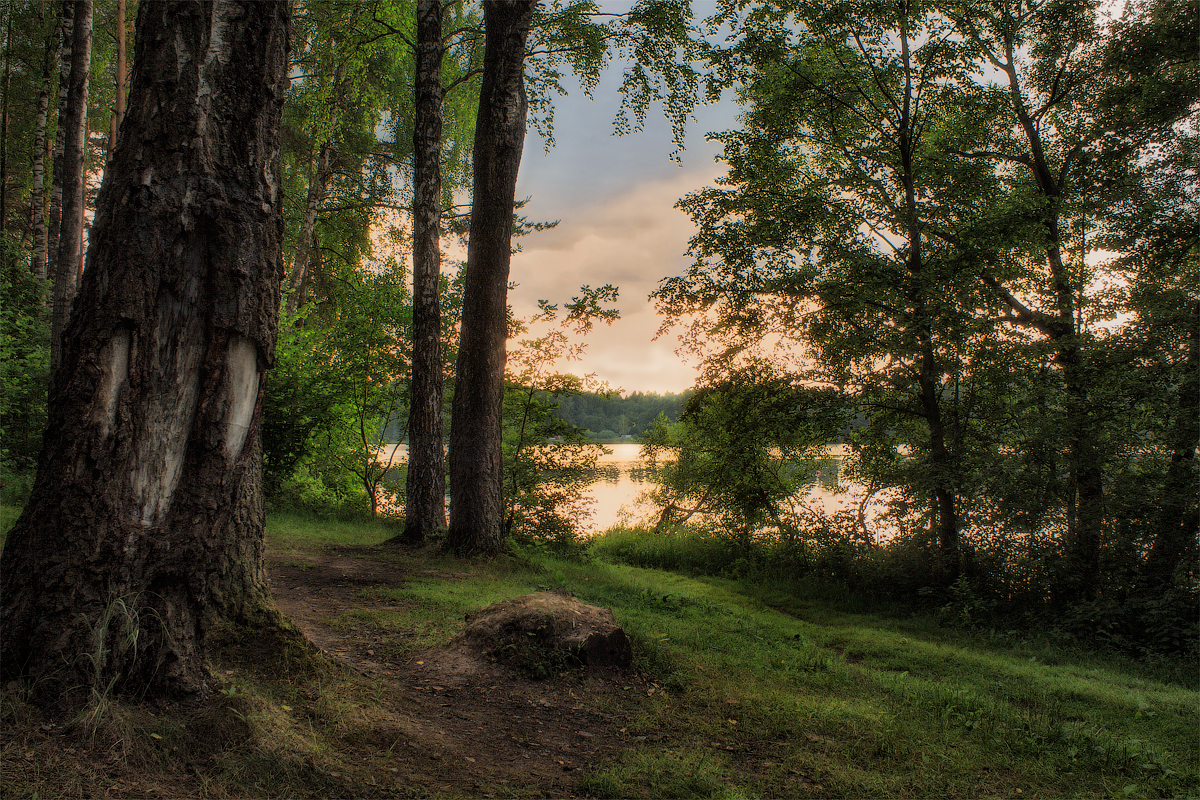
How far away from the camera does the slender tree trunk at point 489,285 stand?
8367 mm

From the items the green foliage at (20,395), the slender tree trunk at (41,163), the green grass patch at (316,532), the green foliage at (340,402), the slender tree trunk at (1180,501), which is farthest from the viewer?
the slender tree trunk at (41,163)

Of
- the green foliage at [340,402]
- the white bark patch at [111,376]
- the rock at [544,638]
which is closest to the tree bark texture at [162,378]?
the white bark patch at [111,376]

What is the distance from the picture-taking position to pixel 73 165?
10094mm

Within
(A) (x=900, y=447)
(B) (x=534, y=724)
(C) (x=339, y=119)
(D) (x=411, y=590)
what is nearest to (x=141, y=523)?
(B) (x=534, y=724)

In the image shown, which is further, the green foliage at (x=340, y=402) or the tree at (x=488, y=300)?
the green foliage at (x=340, y=402)

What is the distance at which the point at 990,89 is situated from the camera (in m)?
10.9

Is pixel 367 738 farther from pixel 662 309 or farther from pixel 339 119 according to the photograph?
pixel 339 119

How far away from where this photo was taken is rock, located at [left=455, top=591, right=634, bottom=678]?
420 centimetres

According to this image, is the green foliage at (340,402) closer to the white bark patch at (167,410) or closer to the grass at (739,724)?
the grass at (739,724)

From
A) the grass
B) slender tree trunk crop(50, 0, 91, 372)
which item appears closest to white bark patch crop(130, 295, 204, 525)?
the grass

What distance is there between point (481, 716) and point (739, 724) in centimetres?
150

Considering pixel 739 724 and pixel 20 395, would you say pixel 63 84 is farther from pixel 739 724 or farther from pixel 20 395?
pixel 739 724

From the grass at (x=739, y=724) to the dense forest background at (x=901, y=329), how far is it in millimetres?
2303

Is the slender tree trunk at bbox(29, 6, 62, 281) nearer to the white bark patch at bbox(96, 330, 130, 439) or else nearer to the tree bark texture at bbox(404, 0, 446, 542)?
the tree bark texture at bbox(404, 0, 446, 542)
